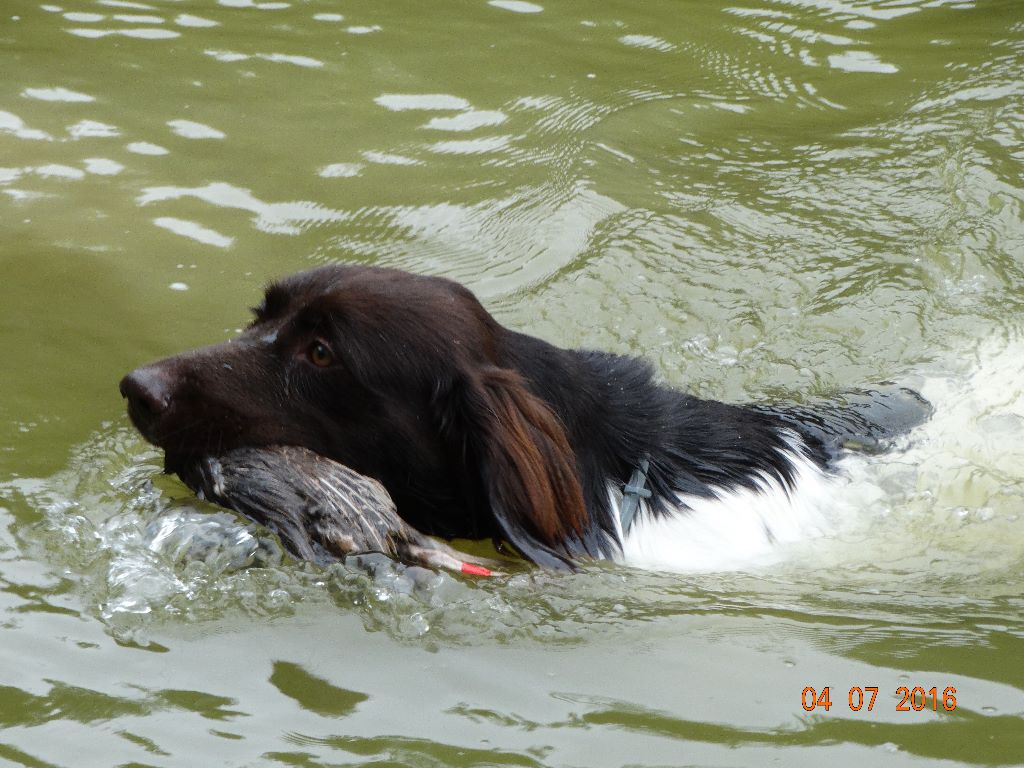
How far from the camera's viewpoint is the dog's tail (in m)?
4.41

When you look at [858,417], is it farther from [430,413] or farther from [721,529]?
[430,413]

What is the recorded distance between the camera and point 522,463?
3.48 meters

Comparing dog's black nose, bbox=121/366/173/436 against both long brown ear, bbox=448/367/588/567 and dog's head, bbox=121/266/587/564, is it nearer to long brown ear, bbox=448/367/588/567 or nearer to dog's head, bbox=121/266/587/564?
dog's head, bbox=121/266/587/564

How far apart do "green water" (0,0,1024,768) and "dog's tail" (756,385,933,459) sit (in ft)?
0.35

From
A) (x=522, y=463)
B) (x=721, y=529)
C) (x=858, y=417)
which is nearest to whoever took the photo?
(x=522, y=463)

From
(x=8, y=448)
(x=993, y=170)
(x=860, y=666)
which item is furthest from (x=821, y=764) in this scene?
(x=993, y=170)

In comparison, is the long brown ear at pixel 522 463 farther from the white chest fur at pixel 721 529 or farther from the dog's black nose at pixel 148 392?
the dog's black nose at pixel 148 392

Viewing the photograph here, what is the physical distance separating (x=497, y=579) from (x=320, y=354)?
2.70 ft

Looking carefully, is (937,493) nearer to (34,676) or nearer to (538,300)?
(538,300)

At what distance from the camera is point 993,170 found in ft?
21.0

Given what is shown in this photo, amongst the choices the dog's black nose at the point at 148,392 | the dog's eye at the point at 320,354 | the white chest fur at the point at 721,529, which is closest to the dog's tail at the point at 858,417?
the white chest fur at the point at 721,529

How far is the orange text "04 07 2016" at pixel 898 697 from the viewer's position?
10.3 ft

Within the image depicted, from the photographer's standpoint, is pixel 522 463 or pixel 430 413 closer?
pixel 522 463

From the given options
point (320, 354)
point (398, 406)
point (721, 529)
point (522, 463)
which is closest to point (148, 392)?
point (320, 354)
